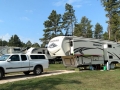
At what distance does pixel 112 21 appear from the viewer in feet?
144

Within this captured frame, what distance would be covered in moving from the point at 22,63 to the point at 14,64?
0.78m

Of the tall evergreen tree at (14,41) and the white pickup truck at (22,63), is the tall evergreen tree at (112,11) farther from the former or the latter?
the tall evergreen tree at (14,41)

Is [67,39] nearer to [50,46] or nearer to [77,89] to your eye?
[50,46]

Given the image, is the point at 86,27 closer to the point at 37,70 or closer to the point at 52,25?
the point at 52,25

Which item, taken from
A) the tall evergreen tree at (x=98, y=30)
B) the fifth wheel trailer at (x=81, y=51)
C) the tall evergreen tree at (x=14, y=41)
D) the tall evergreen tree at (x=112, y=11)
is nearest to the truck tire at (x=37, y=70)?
the fifth wheel trailer at (x=81, y=51)

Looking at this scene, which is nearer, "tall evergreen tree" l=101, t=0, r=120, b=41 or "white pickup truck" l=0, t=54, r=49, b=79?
"white pickup truck" l=0, t=54, r=49, b=79

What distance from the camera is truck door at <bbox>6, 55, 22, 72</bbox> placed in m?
14.6

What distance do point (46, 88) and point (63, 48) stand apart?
9.13 m

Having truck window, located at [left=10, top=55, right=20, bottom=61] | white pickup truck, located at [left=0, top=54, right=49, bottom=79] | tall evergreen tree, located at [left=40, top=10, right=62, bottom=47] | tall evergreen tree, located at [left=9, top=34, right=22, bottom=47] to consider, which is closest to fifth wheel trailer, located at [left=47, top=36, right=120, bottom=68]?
white pickup truck, located at [left=0, top=54, right=49, bottom=79]

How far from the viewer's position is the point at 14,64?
49.3 feet

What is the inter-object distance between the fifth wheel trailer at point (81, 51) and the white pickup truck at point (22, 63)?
99.6 inches

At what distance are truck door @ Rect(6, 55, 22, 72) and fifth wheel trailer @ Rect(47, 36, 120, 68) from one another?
504 cm

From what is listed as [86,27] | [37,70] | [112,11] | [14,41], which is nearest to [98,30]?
[86,27]

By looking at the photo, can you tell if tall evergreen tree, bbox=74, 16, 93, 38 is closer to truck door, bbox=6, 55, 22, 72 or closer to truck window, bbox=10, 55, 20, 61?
truck window, bbox=10, 55, 20, 61
